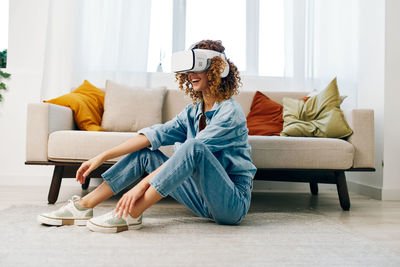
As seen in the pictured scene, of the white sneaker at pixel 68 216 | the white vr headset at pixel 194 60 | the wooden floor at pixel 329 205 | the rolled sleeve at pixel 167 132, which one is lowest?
the wooden floor at pixel 329 205

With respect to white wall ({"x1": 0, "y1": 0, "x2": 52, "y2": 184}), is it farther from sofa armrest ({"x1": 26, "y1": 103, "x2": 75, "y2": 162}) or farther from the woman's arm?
the woman's arm

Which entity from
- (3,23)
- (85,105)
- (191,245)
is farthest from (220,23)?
(191,245)

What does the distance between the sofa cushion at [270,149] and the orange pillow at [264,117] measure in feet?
1.50

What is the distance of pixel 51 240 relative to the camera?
1.36 meters

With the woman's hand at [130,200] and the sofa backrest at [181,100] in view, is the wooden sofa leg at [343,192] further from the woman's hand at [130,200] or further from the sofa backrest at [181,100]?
the woman's hand at [130,200]

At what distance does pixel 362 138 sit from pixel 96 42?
7.57 feet

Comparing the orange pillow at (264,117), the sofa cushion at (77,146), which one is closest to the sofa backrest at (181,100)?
the orange pillow at (264,117)

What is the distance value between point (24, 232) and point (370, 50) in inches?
111

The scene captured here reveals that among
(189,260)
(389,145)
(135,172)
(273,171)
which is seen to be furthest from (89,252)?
(389,145)

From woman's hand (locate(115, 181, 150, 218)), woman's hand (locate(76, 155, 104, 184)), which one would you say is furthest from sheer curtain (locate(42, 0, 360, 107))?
woman's hand (locate(115, 181, 150, 218))

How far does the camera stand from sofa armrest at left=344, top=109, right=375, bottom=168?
2.28 metres

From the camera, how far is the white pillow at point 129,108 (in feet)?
9.07

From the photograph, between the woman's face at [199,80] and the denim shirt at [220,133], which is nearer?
the denim shirt at [220,133]

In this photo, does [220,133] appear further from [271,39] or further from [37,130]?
[271,39]
